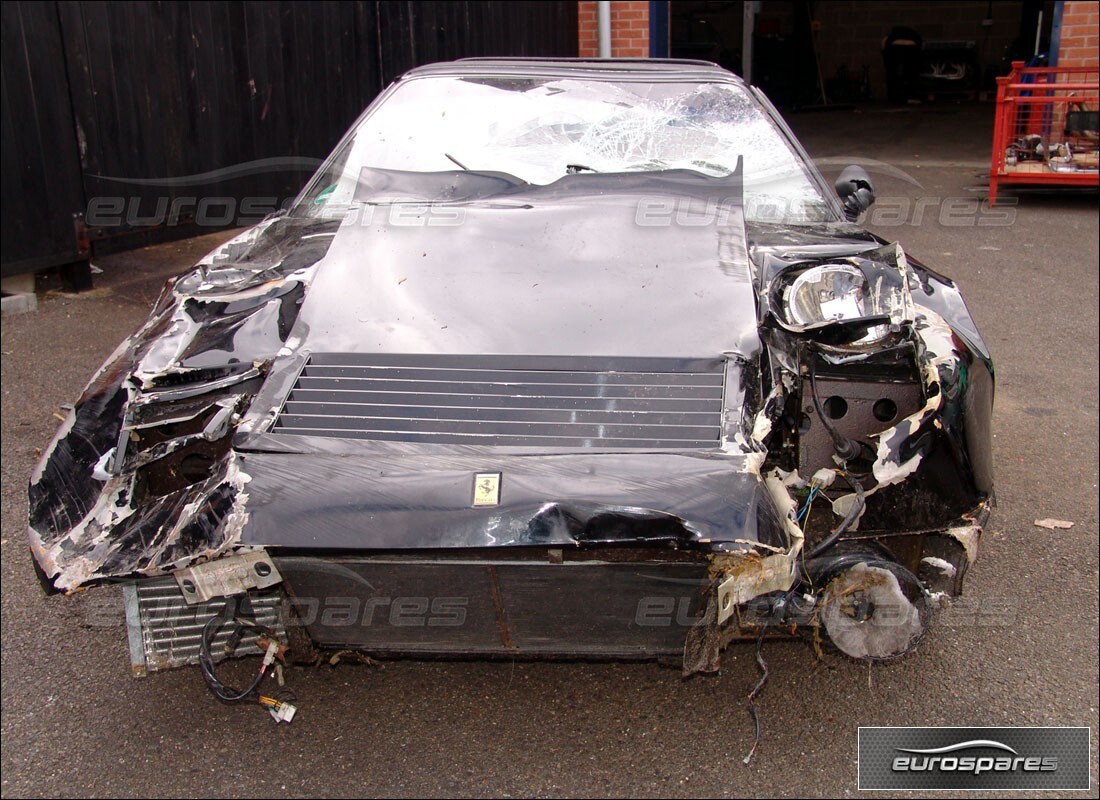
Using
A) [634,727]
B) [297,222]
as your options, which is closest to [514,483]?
[634,727]

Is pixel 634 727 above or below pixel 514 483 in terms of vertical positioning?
below

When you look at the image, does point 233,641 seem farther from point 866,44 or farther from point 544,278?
point 866,44

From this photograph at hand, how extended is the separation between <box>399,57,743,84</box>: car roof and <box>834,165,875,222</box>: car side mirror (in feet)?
2.09

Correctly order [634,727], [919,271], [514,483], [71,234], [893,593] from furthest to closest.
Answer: [71,234] < [919,271] < [634,727] < [893,593] < [514,483]

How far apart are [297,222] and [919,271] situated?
223cm

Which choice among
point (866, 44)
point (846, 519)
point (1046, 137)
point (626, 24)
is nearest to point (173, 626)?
point (846, 519)

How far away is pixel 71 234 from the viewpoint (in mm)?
6508

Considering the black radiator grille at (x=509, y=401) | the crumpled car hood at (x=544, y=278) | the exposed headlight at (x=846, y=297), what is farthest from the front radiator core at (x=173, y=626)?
the exposed headlight at (x=846, y=297)

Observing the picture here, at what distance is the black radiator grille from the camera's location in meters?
2.34

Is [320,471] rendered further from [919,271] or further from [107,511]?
[919,271]

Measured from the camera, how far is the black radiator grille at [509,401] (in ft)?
7.67

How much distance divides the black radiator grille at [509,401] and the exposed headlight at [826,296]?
316mm

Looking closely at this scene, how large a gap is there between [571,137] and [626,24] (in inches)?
345

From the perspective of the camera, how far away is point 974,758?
259cm
